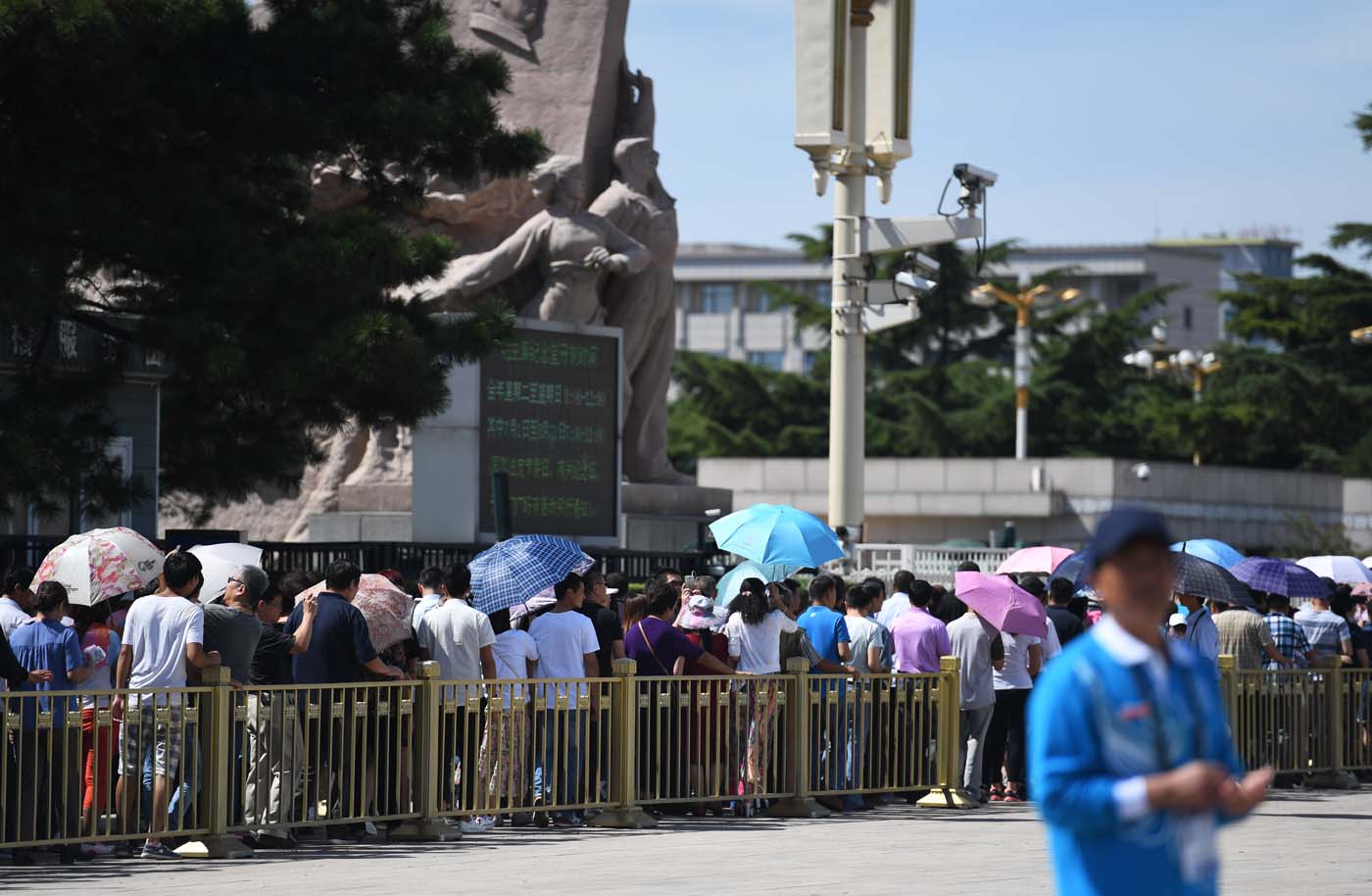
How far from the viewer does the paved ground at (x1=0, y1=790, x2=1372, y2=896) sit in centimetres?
1027

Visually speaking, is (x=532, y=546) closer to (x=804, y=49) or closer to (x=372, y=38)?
(x=372, y=38)

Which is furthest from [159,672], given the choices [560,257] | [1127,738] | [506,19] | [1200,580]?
[506,19]

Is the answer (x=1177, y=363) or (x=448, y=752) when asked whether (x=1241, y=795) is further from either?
(x=1177, y=363)

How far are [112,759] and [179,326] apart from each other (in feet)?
22.7

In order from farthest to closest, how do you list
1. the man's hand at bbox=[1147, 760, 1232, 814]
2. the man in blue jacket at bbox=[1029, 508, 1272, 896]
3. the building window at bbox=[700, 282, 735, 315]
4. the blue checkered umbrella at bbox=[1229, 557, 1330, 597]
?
the building window at bbox=[700, 282, 735, 315] < the blue checkered umbrella at bbox=[1229, 557, 1330, 597] < the man in blue jacket at bbox=[1029, 508, 1272, 896] < the man's hand at bbox=[1147, 760, 1232, 814]

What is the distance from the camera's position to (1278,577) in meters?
17.4

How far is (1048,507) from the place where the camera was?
47.3m

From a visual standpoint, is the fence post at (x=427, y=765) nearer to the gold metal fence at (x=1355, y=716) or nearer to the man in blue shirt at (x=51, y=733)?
the man in blue shirt at (x=51, y=733)

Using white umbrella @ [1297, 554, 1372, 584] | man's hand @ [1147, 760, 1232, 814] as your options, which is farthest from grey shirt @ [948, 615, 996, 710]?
man's hand @ [1147, 760, 1232, 814]

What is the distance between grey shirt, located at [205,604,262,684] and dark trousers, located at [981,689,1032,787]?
5564 mm

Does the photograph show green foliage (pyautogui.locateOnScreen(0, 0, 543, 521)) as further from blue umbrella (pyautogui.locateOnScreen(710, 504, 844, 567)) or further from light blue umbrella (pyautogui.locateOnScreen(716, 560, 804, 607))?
light blue umbrella (pyautogui.locateOnScreen(716, 560, 804, 607))

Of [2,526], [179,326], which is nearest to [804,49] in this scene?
[179,326]

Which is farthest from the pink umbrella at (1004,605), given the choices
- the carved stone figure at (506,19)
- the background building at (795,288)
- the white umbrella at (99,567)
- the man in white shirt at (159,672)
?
the background building at (795,288)

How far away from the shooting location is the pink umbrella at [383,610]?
1272cm
